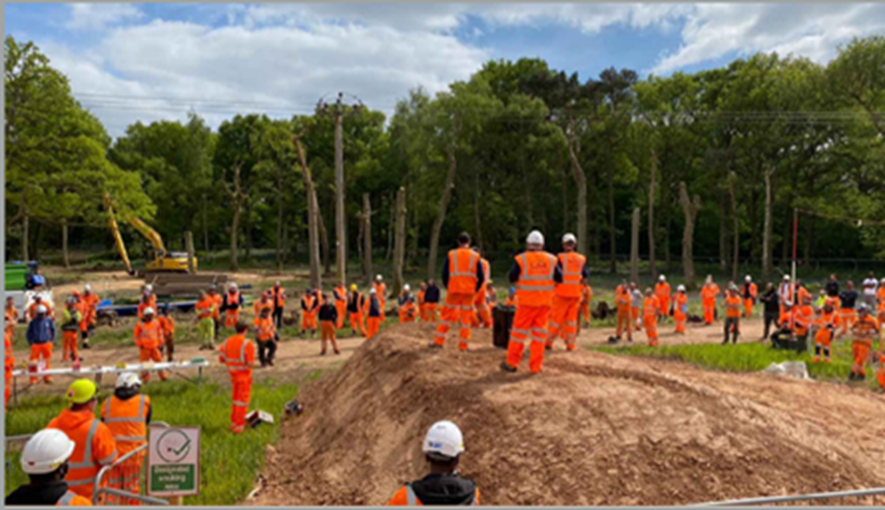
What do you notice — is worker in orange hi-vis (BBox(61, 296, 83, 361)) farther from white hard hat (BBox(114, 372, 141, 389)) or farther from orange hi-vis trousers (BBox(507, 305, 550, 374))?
orange hi-vis trousers (BBox(507, 305, 550, 374))

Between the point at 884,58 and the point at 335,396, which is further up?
the point at 884,58

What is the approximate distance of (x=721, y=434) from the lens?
655 centimetres

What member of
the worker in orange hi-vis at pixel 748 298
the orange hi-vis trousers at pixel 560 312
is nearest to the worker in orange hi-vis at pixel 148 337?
the orange hi-vis trousers at pixel 560 312

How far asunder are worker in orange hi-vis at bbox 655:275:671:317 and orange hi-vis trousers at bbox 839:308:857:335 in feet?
19.2

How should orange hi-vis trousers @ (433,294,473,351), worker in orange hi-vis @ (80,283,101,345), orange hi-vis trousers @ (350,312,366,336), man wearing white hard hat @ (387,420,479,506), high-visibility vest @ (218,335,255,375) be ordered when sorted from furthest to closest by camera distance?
orange hi-vis trousers @ (350,312,366,336) → worker in orange hi-vis @ (80,283,101,345) → high-visibility vest @ (218,335,255,375) → orange hi-vis trousers @ (433,294,473,351) → man wearing white hard hat @ (387,420,479,506)

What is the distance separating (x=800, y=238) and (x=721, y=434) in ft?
173

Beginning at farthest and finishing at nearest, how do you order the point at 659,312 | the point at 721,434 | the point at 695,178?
the point at 695,178
the point at 659,312
the point at 721,434

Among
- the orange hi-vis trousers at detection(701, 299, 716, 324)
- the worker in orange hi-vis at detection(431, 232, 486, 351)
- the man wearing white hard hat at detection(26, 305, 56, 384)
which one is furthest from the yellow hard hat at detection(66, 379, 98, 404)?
the orange hi-vis trousers at detection(701, 299, 716, 324)

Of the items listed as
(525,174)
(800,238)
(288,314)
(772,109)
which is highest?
(772,109)

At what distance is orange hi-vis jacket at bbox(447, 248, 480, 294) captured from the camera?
29.9 ft

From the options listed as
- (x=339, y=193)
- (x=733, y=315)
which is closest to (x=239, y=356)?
(x=733, y=315)

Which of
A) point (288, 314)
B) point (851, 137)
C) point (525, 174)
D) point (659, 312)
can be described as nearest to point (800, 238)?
point (851, 137)

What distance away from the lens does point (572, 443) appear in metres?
6.38

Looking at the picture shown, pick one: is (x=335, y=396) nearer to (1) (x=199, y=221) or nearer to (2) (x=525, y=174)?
(2) (x=525, y=174)
